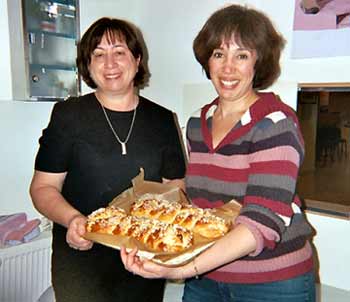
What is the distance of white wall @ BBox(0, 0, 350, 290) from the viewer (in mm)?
1582

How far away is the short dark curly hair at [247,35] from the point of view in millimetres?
969

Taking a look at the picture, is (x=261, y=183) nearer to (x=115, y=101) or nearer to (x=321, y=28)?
(x=115, y=101)

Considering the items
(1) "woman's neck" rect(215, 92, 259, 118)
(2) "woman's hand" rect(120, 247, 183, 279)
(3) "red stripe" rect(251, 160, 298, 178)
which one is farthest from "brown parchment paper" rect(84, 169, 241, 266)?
(1) "woman's neck" rect(215, 92, 259, 118)

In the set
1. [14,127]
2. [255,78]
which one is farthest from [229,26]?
[14,127]

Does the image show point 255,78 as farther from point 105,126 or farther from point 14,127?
point 14,127

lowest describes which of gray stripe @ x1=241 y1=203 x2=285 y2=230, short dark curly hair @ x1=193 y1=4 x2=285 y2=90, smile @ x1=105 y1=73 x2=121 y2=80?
gray stripe @ x1=241 y1=203 x2=285 y2=230

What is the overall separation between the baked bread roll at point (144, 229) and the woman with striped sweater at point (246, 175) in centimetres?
7

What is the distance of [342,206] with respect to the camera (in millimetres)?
1567

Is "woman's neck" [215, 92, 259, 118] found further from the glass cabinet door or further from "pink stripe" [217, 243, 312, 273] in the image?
the glass cabinet door

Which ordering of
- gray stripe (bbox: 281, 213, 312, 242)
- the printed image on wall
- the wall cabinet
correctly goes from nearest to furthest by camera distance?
gray stripe (bbox: 281, 213, 312, 242)
the printed image on wall
the wall cabinet

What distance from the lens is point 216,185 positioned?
98cm

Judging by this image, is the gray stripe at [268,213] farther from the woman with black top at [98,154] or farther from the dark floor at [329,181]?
the dark floor at [329,181]

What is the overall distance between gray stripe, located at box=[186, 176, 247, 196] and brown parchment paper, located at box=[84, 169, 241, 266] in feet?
0.09

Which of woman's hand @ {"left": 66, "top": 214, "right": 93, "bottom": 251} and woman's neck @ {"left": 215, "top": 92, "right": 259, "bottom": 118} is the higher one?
woman's neck @ {"left": 215, "top": 92, "right": 259, "bottom": 118}
